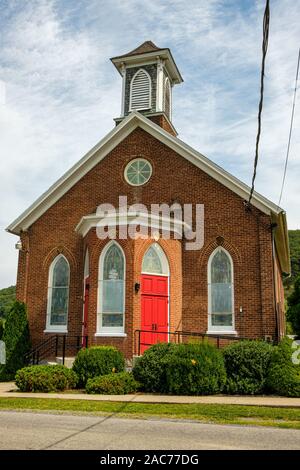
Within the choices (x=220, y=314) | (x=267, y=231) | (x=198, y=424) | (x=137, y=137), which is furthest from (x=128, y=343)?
(x=137, y=137)

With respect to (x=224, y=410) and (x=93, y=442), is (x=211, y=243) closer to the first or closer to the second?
(x=224, y=410)

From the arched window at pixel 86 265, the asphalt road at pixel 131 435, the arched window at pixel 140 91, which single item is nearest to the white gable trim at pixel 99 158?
the arched window at pixel 140 91

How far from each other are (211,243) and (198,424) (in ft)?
28.9

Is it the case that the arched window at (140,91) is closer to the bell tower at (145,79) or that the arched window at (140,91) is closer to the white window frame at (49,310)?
the bell tower at (145,79)

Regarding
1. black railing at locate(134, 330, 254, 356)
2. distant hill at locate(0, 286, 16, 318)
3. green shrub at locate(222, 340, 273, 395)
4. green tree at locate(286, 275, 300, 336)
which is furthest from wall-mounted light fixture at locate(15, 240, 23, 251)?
distant hill at locate(0, 286, 16, 318)

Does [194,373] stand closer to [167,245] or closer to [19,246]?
[167,245]

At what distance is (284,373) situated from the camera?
12.4m

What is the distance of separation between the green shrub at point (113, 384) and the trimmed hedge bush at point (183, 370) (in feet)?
1.18

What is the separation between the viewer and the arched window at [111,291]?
15781 mm

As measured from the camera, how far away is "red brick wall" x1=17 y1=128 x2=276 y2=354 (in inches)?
626

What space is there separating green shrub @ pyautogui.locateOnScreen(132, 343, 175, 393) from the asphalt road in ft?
12.4

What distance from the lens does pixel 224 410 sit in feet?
32.7

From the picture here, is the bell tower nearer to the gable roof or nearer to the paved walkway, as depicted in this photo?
the gable roof

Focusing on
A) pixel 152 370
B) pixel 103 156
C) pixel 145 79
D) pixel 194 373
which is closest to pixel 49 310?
pixel 103 156
